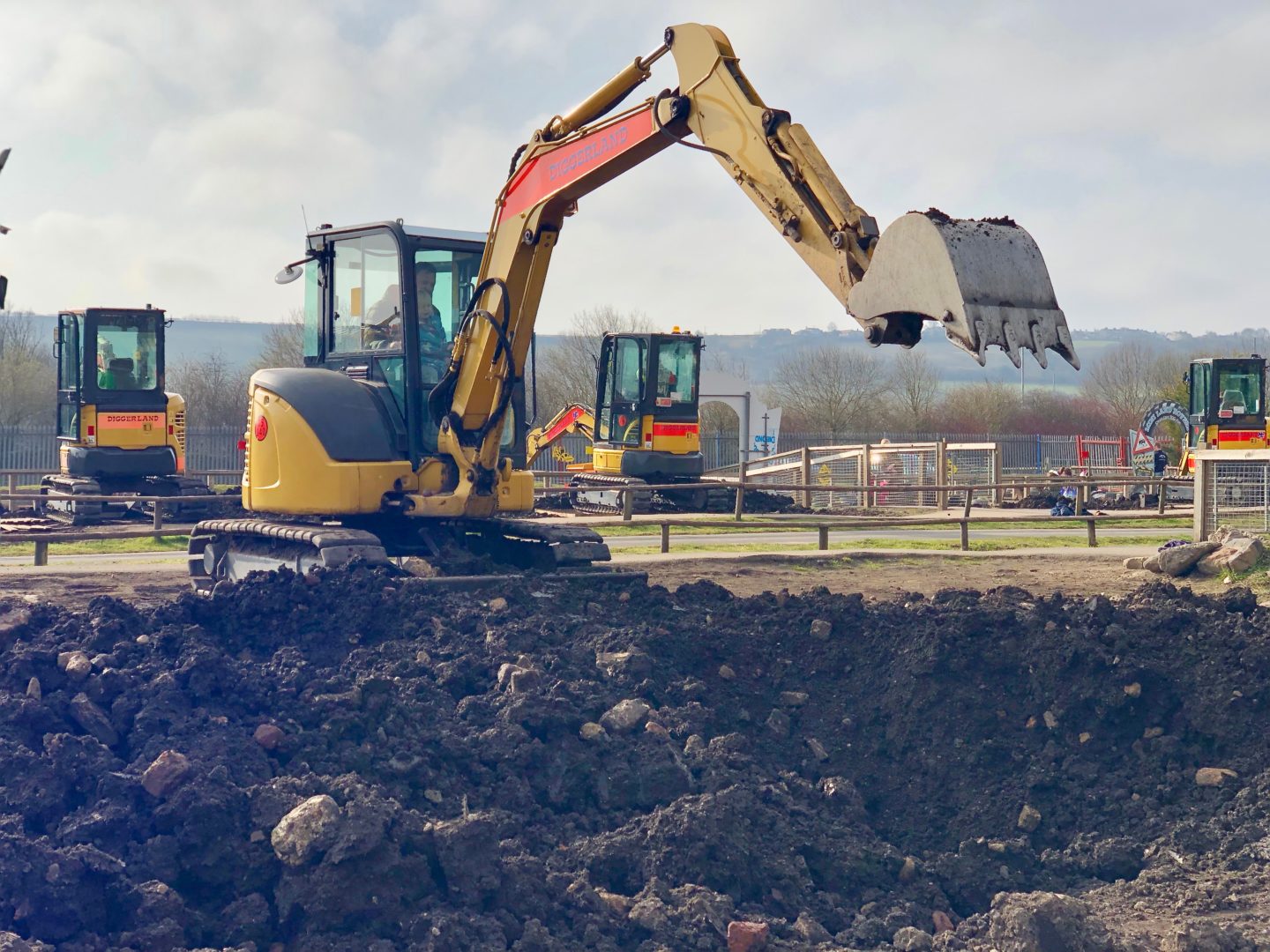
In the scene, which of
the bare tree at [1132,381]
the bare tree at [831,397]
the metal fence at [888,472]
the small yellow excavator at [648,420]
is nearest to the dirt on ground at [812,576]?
the small yellow excavator at [648,420]

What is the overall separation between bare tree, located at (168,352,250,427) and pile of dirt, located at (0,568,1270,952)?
1556 inches

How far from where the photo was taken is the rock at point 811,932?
607 centimetres

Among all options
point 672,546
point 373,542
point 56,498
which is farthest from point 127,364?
point 373,542

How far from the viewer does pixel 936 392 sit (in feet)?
204

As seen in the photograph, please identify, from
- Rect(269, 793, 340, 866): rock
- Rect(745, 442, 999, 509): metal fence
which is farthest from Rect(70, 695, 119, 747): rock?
Rect(745, 442, 999, 509): metal fence

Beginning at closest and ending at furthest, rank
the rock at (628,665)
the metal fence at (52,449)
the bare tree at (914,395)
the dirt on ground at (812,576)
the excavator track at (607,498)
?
the rock at (628,665), the dirt on ground at (812,576), the excavator track at (607,498), the metal fence at (52,449), the bare tree at (914,395)

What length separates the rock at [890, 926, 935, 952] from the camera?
6.05 m

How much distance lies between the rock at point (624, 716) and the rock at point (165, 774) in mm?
2355

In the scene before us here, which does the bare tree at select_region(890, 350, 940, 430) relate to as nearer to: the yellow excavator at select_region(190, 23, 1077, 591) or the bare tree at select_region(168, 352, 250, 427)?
the bare tree at select_region(168, 352, 250, 427)

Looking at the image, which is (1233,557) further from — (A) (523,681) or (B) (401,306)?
Result: (A) (523,681)

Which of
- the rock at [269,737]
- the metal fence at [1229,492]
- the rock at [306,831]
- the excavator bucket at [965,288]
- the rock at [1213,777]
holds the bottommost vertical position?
the rock at [1213,777]

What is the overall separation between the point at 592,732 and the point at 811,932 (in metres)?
1.96

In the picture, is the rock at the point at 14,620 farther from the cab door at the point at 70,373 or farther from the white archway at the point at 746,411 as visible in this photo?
the white archway at the point at 746,411

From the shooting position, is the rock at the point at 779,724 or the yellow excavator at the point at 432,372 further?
the yellow excavator at the point at 432,372
